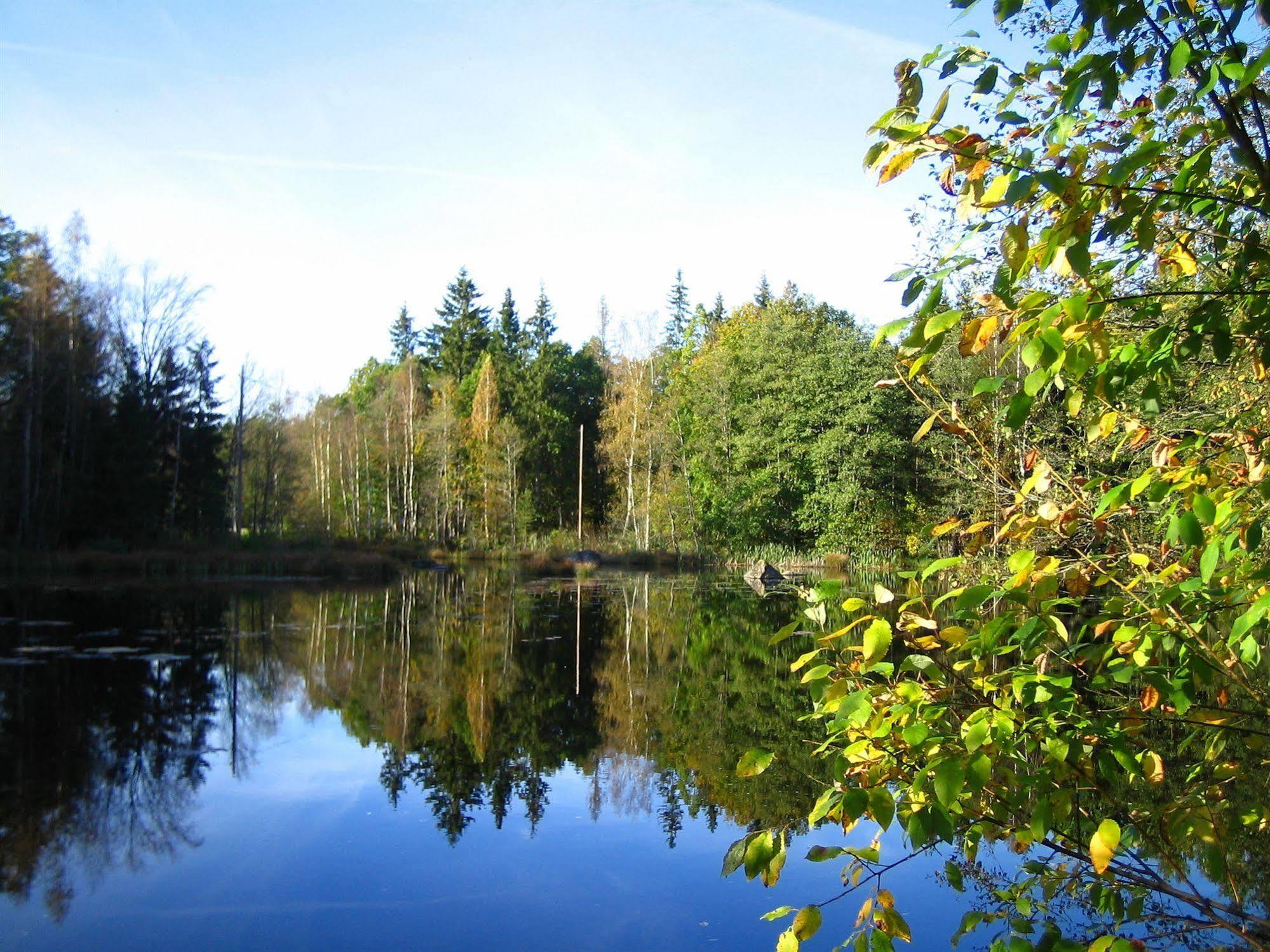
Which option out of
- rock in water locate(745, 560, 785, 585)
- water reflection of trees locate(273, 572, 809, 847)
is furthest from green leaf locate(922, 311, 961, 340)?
rock in water locate(745, 560, 785, 585)

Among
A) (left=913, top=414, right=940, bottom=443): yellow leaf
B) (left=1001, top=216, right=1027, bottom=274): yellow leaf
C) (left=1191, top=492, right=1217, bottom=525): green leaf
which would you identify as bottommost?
(left=1191, top=492, right=1217, bottom=525): green leaf

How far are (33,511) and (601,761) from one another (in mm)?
26988

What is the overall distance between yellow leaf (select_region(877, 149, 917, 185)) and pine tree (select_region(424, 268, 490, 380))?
57.0 metres

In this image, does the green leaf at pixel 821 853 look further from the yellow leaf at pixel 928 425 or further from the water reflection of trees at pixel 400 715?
the water reflection of trees at pixel 400 715

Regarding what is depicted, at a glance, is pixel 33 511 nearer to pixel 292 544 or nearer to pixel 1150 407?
Answer: pixel 292 544

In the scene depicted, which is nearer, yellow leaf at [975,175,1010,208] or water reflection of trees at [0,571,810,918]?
yellow leaf at [975,175,1010,208]

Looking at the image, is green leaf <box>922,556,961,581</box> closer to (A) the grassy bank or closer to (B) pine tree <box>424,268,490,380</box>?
(A) the grassy bank

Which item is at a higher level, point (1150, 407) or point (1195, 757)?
point (1150, 407)

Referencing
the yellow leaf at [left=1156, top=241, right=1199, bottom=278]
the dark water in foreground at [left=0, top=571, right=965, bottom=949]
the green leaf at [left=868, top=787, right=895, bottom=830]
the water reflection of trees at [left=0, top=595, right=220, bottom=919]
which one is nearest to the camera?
the green leaf at [left=868, top=787, right=895, bottom=830]

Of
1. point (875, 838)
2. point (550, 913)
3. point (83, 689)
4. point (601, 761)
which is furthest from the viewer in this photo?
point (83, 689)

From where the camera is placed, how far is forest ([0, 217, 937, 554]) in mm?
29016

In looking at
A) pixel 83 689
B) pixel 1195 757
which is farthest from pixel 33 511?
pixel 1195 757

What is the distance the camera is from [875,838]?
179 centimetres

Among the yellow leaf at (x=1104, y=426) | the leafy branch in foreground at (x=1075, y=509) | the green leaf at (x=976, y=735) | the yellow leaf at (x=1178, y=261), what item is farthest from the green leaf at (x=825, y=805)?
the yellow leaf at (x=1178, y=261)
